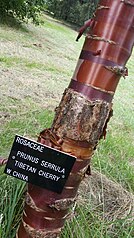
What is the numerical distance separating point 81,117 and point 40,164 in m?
0.22

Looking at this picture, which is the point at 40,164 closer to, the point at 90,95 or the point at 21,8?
the point at 90,95

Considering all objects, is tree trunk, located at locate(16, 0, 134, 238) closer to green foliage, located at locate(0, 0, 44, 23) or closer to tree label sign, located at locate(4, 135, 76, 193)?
tree label sign, located at locate(4, 135, 76, 193)

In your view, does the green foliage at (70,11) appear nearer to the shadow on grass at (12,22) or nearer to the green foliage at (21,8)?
the shadow on grass at (12,22)

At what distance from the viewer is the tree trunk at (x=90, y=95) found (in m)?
1.22

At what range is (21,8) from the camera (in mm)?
9992

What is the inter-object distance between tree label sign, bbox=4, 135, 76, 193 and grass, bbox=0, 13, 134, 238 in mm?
306

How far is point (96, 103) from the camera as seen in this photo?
125 cm

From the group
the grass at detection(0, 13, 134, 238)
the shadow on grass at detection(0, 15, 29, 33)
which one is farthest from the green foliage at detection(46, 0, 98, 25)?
the grass at detection(0, 13, 134, 238)

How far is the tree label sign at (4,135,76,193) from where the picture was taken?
1263mm

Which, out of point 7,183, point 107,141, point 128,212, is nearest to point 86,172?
point 7,183

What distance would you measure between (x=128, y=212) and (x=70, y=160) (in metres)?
1.16

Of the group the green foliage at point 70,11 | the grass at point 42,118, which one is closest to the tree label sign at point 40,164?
the grass at point 42,118

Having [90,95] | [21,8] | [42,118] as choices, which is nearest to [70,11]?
[21,8]

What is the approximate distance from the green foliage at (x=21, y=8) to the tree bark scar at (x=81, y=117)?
29.4ft
